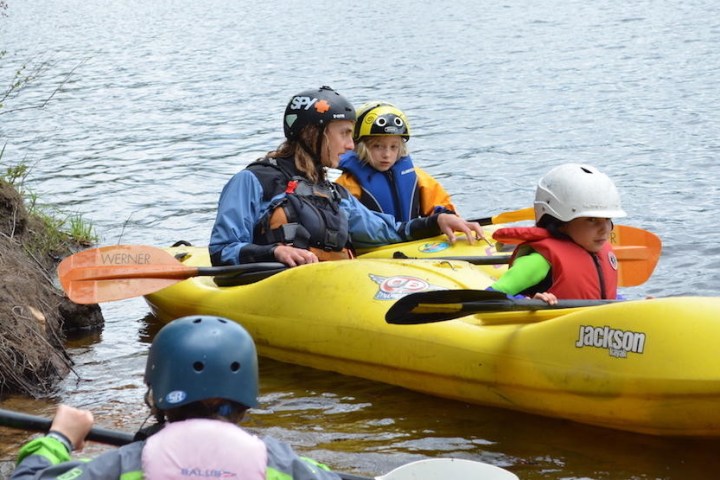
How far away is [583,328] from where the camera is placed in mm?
4664

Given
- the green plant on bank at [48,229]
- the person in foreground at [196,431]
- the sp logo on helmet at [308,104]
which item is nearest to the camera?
the person in foreground at [196,431]

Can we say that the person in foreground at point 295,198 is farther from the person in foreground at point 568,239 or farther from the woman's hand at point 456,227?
the person in foreground at point 568,239

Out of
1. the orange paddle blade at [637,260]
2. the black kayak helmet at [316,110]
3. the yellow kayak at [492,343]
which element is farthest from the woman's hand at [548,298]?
the black kayak helmet at [316,110]

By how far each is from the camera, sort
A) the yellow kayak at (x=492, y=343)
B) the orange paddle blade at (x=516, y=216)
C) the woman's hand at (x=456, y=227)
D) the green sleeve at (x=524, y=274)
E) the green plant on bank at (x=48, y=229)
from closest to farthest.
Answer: the yellow kayak at (x=492, y=343)
the green sleeve at (x=524, y=274)
the woman's hand at (x=456, y=227)
the orange paddle blade at (x=516, y=216)
the green plant on bank at (x=48, y=229)

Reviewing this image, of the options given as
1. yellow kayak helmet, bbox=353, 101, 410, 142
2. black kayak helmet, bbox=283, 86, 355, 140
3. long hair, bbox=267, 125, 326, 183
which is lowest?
long hair, bbox=267, 125, 326, 183

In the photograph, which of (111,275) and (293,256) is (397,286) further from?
(111,275)

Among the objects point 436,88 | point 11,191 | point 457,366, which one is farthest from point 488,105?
point 457,366

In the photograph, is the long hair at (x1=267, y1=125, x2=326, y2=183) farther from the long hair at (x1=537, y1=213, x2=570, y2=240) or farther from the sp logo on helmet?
the long hair at (x1=537, y1=213, x2=570, y2=240)

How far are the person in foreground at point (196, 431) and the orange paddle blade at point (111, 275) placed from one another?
3.43 meters

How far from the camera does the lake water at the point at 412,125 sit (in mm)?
5133

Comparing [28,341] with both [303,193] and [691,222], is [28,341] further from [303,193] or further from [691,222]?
[691,222]

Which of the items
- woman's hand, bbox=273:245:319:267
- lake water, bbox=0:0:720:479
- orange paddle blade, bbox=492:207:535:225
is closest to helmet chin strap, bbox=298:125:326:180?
woman's hand, bbox=273:245:319:267

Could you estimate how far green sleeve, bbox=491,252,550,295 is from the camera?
5.02 m

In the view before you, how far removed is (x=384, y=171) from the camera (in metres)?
6.94
